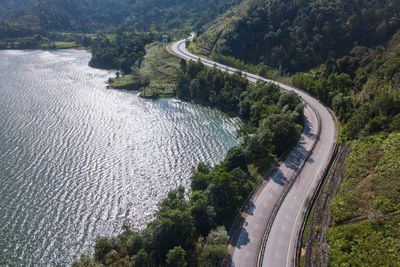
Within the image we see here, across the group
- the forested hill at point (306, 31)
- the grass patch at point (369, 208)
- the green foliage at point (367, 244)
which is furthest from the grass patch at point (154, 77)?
the green foliage at point (367, 244)

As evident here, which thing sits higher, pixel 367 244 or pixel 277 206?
pixel 367 244

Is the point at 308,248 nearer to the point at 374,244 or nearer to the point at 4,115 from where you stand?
the point at 374,244

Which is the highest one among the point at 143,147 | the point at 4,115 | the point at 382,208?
the point at 382,208

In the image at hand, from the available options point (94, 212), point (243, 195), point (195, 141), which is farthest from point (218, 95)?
point (94, 212)

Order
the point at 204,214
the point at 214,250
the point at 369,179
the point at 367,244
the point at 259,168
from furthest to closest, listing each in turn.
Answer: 1. the point at 259,168
2. the point at 369,179
3. the point at 204,214
4. the point at 214,250
5. the point at 367,244

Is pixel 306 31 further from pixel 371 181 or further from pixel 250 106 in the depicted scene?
pixel 371 181

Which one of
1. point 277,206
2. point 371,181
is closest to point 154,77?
point 277,206
